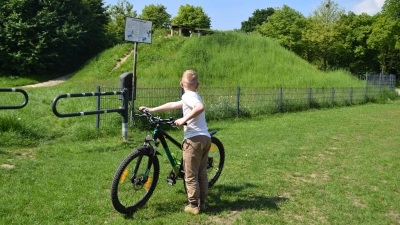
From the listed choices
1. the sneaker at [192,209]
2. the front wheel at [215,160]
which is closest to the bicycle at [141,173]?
the sneaker at [192,209]

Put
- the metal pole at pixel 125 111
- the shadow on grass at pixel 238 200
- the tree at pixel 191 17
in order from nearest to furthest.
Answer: the shadow on grass at pixel 238 200, the metal pole at pixel 125 111, the tree at pixel 191 17

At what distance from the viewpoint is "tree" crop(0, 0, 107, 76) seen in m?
25.3

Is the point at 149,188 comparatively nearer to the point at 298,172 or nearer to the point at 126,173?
the point at 126,173

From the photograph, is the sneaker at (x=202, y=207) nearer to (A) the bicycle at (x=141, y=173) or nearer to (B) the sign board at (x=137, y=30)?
(A) the bicycle at (x=141, y=173)

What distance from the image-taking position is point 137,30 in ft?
30.5

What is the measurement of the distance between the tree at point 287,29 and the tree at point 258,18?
17.5 m

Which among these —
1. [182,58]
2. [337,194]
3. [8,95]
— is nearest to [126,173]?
[337,194]

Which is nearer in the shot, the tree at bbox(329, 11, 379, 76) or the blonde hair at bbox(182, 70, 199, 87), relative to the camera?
the blonde hair at bbox(182, 70, 199, 87)

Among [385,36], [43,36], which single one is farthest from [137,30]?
[385,36]

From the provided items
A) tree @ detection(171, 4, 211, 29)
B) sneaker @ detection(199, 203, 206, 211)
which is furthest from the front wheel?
tree @ detection(171, 4, 211, 29)

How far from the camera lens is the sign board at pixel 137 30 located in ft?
29.9

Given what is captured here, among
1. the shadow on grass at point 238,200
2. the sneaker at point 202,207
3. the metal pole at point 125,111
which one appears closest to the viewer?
the sneaker at point 202,207

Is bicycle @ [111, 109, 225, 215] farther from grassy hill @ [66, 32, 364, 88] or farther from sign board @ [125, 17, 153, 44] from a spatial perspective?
grassy hill @ [66, 32, 364, 88]

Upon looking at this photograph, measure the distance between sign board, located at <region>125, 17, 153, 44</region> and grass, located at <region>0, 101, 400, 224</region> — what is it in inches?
97.6
